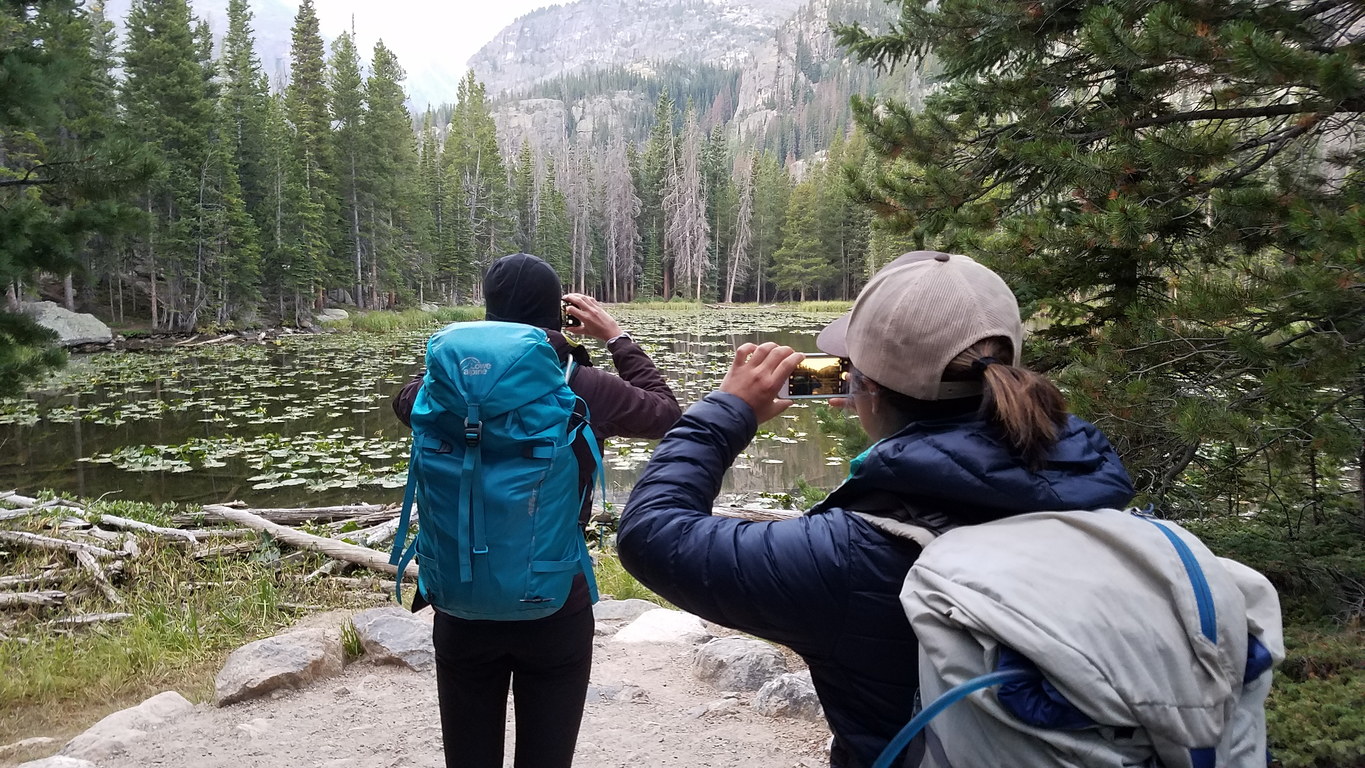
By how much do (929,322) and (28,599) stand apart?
20.2 ft

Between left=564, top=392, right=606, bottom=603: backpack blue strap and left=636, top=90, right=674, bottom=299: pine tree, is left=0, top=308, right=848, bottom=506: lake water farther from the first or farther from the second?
left=636, top=90, right=674, bottom=299: pine tree

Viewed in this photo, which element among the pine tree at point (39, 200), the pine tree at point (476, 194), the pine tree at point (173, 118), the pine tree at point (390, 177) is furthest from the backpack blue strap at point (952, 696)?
the pine tree at point (476, 194)

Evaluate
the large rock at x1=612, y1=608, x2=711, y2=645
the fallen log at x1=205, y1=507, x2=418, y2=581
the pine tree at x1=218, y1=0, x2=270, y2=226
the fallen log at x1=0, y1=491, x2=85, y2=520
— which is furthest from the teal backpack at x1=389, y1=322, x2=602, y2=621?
the pine tree at x1=218, y1=0, x2=270, y2=226

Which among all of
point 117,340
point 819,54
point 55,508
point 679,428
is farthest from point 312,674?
point 819,54

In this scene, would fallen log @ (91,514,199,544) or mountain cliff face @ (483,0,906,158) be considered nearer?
fallen log @ (91,514,199,544)

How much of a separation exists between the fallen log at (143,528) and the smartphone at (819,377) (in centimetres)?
605

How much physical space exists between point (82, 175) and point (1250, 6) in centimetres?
590

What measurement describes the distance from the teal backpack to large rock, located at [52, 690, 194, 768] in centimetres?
246

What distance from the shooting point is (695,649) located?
4.23 metres

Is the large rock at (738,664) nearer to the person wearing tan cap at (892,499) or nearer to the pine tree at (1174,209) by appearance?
the pine tree at (1174,209)

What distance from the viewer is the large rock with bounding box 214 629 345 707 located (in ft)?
12.2

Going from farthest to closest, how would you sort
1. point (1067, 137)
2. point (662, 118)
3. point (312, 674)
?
point (662, 118), point (312, 674), point (1067, 137)

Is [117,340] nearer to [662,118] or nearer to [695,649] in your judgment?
[695,649]

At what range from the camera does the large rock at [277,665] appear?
373 cm
